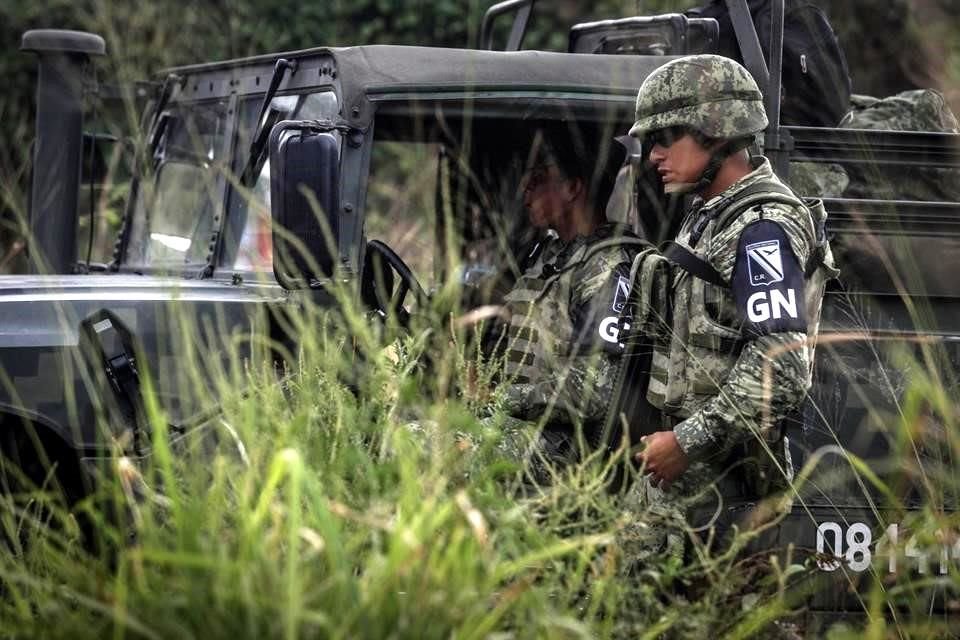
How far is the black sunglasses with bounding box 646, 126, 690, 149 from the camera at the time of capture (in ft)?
10.8

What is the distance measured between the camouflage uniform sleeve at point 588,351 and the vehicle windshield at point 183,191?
40.7 inches

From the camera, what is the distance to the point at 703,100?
3.27 metres

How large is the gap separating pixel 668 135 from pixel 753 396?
2.27 feet

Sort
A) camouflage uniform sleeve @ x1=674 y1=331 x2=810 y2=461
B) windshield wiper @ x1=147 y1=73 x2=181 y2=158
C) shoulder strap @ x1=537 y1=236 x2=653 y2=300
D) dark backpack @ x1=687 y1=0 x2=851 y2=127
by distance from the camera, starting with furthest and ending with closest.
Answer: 1. windshield wiper @ x1=147 y1=73 x2=181 y2=158
2. dark backpack @ x1=687 y1=0 x2=851 y2=127
3. shoulder strap @ x1=537 y1=236 x2=653 y2=300
4. camouflage uniform sleeve @ x1=674 y1=331 x2=810 y2=461

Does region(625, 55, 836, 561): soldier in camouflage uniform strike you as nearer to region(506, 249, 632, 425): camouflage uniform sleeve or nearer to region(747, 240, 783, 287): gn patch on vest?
region(747, 240, 783, 287): gn patch on vest

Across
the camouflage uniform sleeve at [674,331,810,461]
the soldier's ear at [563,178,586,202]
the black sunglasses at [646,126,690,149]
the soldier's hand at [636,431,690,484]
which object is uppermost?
the black sunglasses at [646,126,690,149]

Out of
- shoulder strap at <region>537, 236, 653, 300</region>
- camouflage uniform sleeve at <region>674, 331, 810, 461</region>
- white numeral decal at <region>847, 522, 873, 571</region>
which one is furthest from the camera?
shoulder strap at <region>537, 236, 653, 300</region>

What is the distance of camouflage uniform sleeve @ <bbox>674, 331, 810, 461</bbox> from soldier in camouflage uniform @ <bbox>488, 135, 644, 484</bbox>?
37 centimetres

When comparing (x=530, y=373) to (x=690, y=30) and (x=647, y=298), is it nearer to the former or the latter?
(x=647, y=298)

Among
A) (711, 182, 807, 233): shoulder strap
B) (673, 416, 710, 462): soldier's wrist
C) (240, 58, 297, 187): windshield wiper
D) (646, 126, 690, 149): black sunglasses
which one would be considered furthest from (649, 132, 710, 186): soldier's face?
(240, 58, 297, 187): windshield wiper

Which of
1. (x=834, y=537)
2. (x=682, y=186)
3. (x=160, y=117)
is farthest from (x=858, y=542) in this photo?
(x=160, y=117)

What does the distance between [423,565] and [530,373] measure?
1794 millimetres

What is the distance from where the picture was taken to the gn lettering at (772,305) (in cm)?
301

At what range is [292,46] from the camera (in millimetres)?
10594
